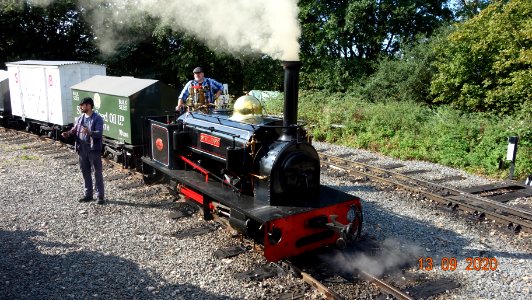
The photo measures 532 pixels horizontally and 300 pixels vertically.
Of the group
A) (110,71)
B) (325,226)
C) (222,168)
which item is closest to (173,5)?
(222,168)

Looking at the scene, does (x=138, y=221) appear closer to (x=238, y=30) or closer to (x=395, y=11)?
(x=238, y=30)

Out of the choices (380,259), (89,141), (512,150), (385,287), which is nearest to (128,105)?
(89,141)

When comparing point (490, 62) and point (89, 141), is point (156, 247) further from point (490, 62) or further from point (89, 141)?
point (490, 62)

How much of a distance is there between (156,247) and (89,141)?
2.67 m

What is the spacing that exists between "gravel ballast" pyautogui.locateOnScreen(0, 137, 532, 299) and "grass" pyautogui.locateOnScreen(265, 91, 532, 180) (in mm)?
3199

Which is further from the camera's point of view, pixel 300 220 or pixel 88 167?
pixel 88 167

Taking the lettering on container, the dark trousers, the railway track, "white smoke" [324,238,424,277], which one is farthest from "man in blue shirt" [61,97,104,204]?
the railway track

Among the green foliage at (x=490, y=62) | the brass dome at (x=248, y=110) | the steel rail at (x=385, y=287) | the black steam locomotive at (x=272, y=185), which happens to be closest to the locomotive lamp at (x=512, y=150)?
the green foliage at (x=490, y=62)

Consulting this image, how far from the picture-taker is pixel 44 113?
42.7ft

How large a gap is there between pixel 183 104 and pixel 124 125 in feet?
6.56

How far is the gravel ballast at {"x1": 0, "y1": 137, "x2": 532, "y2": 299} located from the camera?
4629 millimetres

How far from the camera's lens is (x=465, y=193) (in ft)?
25.8

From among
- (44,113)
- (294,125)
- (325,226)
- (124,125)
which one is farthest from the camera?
(44,113)

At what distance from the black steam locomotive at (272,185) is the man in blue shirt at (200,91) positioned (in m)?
1.29
